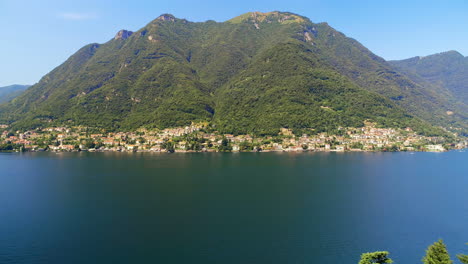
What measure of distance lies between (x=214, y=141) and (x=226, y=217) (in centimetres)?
8316

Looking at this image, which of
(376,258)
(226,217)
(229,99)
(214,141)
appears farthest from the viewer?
(229,99)

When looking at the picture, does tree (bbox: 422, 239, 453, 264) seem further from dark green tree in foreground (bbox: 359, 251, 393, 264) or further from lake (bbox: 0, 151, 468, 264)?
lake (bbox: 0, 151, 468, 264)

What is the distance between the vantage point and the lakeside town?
11012cm

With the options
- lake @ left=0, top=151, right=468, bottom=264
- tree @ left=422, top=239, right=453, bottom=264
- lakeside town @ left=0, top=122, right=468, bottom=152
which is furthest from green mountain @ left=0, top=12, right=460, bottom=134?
tree @ left=422, top=239, right=453, bottom=264

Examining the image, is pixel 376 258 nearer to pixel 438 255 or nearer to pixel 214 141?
pixel 438 255

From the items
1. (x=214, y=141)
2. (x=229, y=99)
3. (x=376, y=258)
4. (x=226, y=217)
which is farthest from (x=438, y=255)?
(x=229, y=99)

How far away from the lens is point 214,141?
114 metres

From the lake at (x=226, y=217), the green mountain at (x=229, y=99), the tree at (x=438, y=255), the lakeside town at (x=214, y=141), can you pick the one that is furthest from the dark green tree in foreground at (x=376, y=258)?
the green mountain at (x=229, y=99)

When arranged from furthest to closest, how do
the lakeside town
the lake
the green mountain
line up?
the green mountain
the lakeside town
the lake

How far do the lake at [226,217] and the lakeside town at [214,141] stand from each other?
54551 mm

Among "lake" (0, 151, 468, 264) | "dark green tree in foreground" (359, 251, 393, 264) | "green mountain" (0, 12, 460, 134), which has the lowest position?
"lake" (0, 151, 468, 264)

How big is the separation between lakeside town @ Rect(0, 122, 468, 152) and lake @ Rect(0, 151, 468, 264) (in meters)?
54.6

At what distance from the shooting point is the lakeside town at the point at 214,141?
110 meters

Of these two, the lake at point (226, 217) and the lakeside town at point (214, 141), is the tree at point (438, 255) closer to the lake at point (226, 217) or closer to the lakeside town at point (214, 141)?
the lake at point (226, 217)
